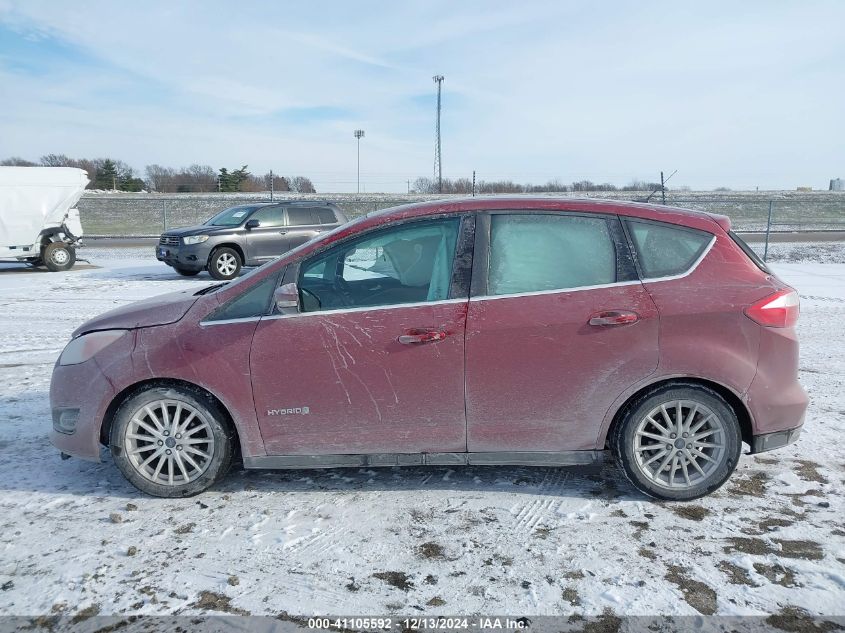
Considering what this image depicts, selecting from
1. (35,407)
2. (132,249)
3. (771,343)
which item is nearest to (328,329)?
(771,343)

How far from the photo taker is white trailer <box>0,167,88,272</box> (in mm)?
15422

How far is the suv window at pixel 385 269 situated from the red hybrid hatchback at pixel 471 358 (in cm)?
1

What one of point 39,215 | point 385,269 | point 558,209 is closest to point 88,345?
point 385,269

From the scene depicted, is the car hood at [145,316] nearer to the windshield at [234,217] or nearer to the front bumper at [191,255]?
the front bumper at [191,255]

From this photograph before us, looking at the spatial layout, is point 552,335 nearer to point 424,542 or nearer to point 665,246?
point 665,246

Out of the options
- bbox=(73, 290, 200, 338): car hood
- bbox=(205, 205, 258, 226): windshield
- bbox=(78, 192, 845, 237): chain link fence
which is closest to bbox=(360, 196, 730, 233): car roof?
bbox=(73, 290, 200, 338): car hood

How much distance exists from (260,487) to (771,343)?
123 inches

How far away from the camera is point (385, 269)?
3779mm

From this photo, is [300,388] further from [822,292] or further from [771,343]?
[822,292]

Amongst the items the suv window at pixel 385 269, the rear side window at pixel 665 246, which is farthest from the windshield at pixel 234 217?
the rear side window at pixel 665 246

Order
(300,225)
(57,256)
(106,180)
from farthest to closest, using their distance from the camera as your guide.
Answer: (106,180)
(57,256)
(300,225)

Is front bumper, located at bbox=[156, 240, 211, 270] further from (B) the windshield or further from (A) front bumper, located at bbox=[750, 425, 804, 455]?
(A) front bumper, located at bbox=[750, 425, 804, 455]

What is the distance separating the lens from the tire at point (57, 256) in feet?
51.8

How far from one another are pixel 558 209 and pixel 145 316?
101 inches
